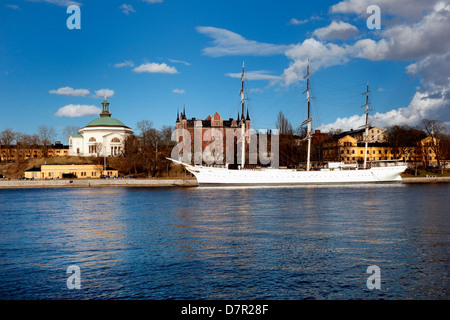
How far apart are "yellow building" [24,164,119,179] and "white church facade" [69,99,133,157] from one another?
91.0ft

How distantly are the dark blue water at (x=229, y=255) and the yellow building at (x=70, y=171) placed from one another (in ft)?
208

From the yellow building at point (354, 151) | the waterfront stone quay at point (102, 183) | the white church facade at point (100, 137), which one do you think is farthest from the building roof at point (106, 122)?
the yellow building at point (354, 151)

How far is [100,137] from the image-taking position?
135 m

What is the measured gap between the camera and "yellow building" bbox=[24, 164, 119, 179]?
94938 mm

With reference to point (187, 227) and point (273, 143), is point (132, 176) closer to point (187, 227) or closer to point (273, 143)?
point (273, 143)

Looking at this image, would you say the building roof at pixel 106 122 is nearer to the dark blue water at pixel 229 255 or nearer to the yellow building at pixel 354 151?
the yellow building at pixel 354 151

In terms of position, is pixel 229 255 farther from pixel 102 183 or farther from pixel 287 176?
pixel 102 183

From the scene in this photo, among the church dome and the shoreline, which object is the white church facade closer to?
the church dome

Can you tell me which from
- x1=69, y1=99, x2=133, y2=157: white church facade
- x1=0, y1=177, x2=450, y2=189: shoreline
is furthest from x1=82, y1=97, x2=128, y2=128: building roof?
x1=0, y1=177, x2=450, y2=189: shoreline

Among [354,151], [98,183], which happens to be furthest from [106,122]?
[354,151]

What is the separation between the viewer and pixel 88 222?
3103 cm

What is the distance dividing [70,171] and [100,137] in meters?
40.0

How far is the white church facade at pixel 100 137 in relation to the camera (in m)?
129
